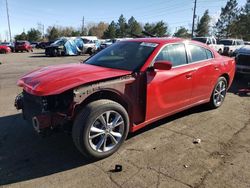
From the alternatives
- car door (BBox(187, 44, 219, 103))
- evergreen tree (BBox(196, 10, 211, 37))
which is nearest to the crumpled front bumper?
car door (BBox(187, 44, 219, 103))

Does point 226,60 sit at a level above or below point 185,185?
above

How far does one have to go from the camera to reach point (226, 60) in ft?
20.7

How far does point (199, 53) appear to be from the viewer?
5562mm

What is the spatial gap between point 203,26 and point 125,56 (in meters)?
73.4

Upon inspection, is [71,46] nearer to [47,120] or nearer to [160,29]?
[47,120]

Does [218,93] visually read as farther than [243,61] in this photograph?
No

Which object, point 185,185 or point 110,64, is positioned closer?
point 185,185

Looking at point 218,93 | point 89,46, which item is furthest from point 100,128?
point 89,46

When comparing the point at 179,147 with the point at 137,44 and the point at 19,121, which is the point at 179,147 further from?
the point at 19,121

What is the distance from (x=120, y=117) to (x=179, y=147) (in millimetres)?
1072

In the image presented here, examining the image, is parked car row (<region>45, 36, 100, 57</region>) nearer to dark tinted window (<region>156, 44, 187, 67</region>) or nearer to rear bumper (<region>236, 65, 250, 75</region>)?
rear bumper (<region>236, 65, 250, 75</region>)

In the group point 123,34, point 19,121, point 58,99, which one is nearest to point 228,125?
point 58,99

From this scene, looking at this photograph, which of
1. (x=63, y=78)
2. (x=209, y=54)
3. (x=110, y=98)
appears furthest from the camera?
(x=209, y=54)

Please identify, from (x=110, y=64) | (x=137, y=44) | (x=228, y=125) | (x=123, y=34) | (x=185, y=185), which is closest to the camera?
(x=185, y=185)
